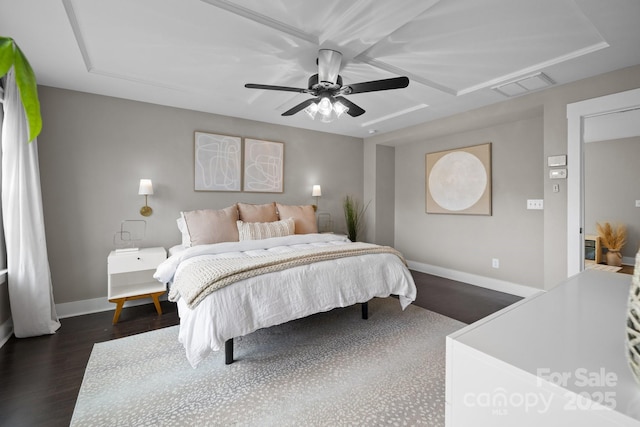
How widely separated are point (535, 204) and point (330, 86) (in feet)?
9.92

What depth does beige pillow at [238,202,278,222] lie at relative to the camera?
3648mm

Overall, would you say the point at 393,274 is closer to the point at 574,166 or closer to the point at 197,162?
the point at 574,166

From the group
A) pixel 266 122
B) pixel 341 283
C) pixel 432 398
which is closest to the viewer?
pixel 432 398

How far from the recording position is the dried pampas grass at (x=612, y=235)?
2.73 metres

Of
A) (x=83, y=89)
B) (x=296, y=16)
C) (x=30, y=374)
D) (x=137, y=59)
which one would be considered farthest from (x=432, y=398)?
(x=83, y=89)

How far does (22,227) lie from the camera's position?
2510 mm

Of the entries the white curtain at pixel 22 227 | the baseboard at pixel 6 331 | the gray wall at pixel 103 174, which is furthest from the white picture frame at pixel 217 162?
the baseboard at pixel 6 331

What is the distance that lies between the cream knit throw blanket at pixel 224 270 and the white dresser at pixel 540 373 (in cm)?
161

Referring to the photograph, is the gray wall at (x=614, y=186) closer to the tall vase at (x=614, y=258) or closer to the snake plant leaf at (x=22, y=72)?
the tall vase at (x=614, y=258)

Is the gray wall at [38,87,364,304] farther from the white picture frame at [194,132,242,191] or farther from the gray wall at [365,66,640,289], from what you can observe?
the gray wall at [365,66,640,289]

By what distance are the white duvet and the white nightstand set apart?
32 centimetres

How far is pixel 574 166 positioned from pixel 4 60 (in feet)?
12.7

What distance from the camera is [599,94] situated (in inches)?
106

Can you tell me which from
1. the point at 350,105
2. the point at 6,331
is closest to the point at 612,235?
the point at 350,105
